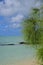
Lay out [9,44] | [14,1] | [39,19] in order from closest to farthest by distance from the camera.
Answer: [39,19]
[14,1]
[9,44]

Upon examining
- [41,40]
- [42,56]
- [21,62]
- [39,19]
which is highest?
[39,19]

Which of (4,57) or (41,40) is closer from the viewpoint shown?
(41,40)

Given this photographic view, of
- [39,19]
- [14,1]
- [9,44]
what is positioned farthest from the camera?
[9,44]

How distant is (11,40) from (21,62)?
Result: 19.5 inches

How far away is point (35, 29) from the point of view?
2256 millimetres

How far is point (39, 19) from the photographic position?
7.20ft

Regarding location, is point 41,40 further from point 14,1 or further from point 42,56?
point 14,1

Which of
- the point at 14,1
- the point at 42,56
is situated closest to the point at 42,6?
the point at 42,56

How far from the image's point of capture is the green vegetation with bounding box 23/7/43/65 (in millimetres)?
2205

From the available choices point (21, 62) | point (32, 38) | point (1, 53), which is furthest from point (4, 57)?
point (32, 38)

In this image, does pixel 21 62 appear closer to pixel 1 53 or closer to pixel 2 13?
pixel 1 53

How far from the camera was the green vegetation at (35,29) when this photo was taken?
2205 mm

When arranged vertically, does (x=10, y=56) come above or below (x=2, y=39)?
below

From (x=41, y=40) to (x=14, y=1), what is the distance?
1.10 m
